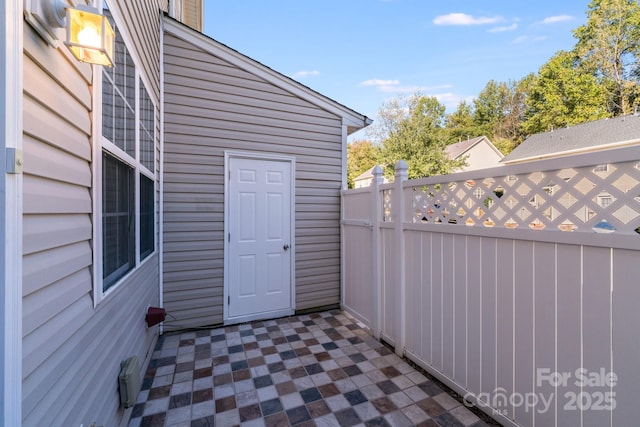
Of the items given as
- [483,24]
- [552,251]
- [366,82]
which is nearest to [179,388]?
[552,251]

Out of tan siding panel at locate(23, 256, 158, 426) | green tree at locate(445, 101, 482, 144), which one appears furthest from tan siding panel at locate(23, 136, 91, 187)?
green tree at locate(445, 101, 482, 144)

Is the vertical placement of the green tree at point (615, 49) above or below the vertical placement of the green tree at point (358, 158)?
above

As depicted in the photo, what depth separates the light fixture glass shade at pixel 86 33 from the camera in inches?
37.5

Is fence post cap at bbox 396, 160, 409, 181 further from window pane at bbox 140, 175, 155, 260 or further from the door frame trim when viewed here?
window pane at bbox 140, 175, 155, 260

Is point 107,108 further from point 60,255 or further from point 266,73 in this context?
point 266,73

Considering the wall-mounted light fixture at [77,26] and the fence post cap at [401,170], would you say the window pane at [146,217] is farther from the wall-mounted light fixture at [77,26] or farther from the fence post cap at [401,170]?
the fence post cap at [401,170]

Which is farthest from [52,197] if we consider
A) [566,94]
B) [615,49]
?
[615,49]

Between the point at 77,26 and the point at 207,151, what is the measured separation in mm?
2590

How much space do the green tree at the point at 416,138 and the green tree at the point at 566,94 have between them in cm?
612

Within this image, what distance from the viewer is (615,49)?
14125 mm

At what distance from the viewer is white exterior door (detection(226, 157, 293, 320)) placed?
3643 millimetres

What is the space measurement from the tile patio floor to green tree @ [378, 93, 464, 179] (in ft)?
45.3

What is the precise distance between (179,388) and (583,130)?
1730 cm

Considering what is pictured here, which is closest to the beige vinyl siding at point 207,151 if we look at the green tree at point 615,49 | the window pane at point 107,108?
the window pane at point 107,108
